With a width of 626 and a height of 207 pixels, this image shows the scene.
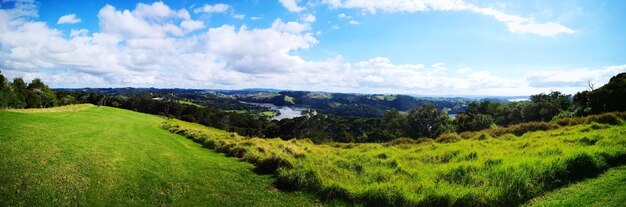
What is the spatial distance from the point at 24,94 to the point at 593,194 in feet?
364

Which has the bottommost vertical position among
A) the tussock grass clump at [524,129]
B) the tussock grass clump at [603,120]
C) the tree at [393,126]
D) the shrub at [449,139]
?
the tree at [393,126]

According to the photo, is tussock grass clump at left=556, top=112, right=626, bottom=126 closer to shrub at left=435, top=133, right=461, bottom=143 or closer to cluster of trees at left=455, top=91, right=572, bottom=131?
shrub at left=435, top=133, right=461, bottom=143

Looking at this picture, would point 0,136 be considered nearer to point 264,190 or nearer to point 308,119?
point 264,190

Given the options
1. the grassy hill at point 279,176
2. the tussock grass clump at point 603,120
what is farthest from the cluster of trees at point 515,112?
the grassy hill at point 279,176

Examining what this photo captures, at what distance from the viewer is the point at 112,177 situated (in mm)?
11469

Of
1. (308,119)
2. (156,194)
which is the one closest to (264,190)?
(156,194)

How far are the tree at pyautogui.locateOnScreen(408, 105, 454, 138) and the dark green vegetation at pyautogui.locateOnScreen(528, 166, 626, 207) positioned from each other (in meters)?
71.9

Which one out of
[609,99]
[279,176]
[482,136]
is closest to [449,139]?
[482,136]

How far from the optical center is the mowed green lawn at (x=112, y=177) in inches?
387

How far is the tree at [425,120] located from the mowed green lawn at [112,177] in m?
74.2

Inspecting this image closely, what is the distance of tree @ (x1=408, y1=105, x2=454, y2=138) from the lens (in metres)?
82.4

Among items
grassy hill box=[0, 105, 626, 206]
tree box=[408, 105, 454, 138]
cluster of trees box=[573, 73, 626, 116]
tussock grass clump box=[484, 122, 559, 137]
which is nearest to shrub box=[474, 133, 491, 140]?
tussock grass clump box=[484, 122, 559, 137]

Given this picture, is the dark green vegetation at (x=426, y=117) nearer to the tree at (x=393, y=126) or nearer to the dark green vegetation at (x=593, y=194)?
the tree at (x=393, y=126)

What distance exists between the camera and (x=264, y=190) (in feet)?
41.7
